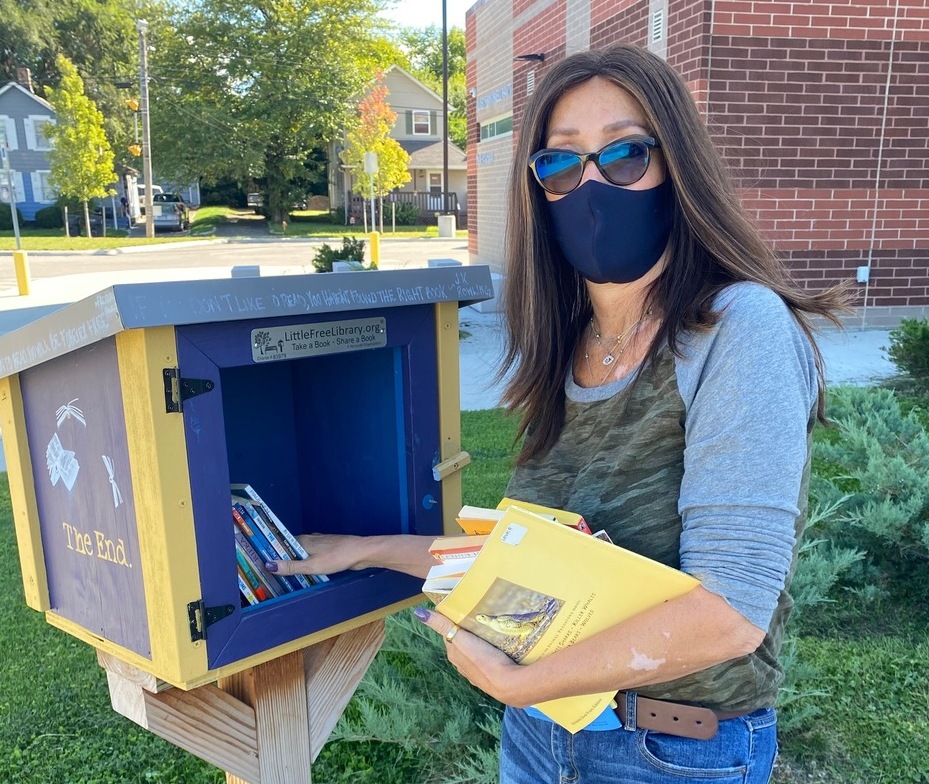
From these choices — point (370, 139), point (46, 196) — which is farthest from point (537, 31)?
point (46, 196)

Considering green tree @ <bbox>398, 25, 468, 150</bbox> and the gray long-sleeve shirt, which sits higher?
green tree @ <bbox>398, 25, 468, 150</bbox>

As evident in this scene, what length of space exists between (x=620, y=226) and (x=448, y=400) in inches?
21.5

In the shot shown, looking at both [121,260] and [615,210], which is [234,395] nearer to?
[615,210]

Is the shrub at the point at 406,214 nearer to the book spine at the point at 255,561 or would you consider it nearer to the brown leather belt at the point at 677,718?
the book spine at the point at 255,561

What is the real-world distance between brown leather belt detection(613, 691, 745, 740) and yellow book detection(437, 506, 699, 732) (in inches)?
3.3

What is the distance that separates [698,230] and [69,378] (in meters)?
1.04

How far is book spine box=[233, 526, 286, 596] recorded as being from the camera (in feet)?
5.07

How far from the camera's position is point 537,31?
467 inches

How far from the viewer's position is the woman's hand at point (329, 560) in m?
1.55

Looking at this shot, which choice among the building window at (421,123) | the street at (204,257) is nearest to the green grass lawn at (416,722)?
the street at (204,257)

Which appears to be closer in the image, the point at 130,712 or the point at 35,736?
the point at 130,712

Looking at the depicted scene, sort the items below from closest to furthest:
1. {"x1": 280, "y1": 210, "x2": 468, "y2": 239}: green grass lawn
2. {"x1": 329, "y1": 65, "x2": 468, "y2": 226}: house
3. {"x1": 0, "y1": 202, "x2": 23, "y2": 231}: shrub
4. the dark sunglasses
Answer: the dark sunglasses → {"x1": 0, "y1": 202, "x2": 23, "y2": 231}: shrub → {"x1": 280, "y1": 210, "x2": 468, "y2": 239}: green grass lawn → {"x1": 329, "y1": 65, "x2": 468, "y2": 226}: house

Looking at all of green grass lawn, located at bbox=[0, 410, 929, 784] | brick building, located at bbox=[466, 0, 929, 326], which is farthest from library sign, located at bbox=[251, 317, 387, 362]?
brick building, located at bbox=[466, 0, 929, 326]

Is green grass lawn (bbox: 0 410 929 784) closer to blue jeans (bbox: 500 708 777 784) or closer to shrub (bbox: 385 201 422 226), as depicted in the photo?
blue jeans (bbox: 500 708 777 784)
